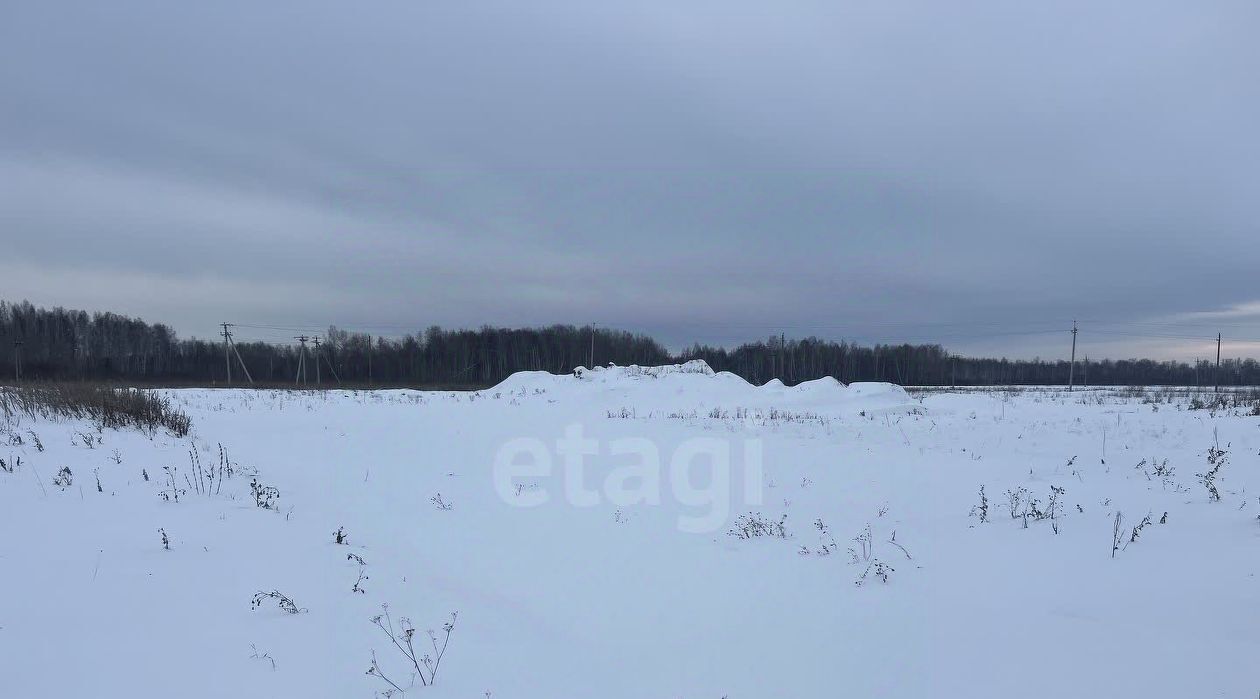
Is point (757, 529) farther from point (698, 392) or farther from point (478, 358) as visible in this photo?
point (478, 358)

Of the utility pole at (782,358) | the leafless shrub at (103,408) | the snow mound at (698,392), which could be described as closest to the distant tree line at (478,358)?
the utility pole at (782,358)

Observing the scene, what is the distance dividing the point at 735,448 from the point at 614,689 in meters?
8.91

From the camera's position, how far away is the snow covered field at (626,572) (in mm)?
3467

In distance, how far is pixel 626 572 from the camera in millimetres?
5465

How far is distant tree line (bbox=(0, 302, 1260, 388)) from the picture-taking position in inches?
2842

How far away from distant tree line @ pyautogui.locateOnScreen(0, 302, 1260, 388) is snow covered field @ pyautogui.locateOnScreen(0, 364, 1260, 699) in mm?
61764

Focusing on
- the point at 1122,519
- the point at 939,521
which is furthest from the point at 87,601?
the point at 1122,519

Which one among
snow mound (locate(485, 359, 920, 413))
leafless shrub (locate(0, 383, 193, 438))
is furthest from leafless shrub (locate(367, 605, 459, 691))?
snow mound (locate(485, 359, 920, 413))

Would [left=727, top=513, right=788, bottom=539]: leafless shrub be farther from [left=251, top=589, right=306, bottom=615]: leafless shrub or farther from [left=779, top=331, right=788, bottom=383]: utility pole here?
[left=779, top=331, right=788, bottom=383]: utility pole

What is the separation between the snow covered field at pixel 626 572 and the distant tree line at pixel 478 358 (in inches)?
2432

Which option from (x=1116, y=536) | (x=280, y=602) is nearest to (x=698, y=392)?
(x=1116, y=536)

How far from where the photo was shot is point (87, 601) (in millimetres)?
3809

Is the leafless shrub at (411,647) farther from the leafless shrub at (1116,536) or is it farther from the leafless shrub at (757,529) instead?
the leafless shrub at (1116,536)

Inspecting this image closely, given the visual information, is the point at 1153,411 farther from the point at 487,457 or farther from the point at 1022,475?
the point at 487,457
